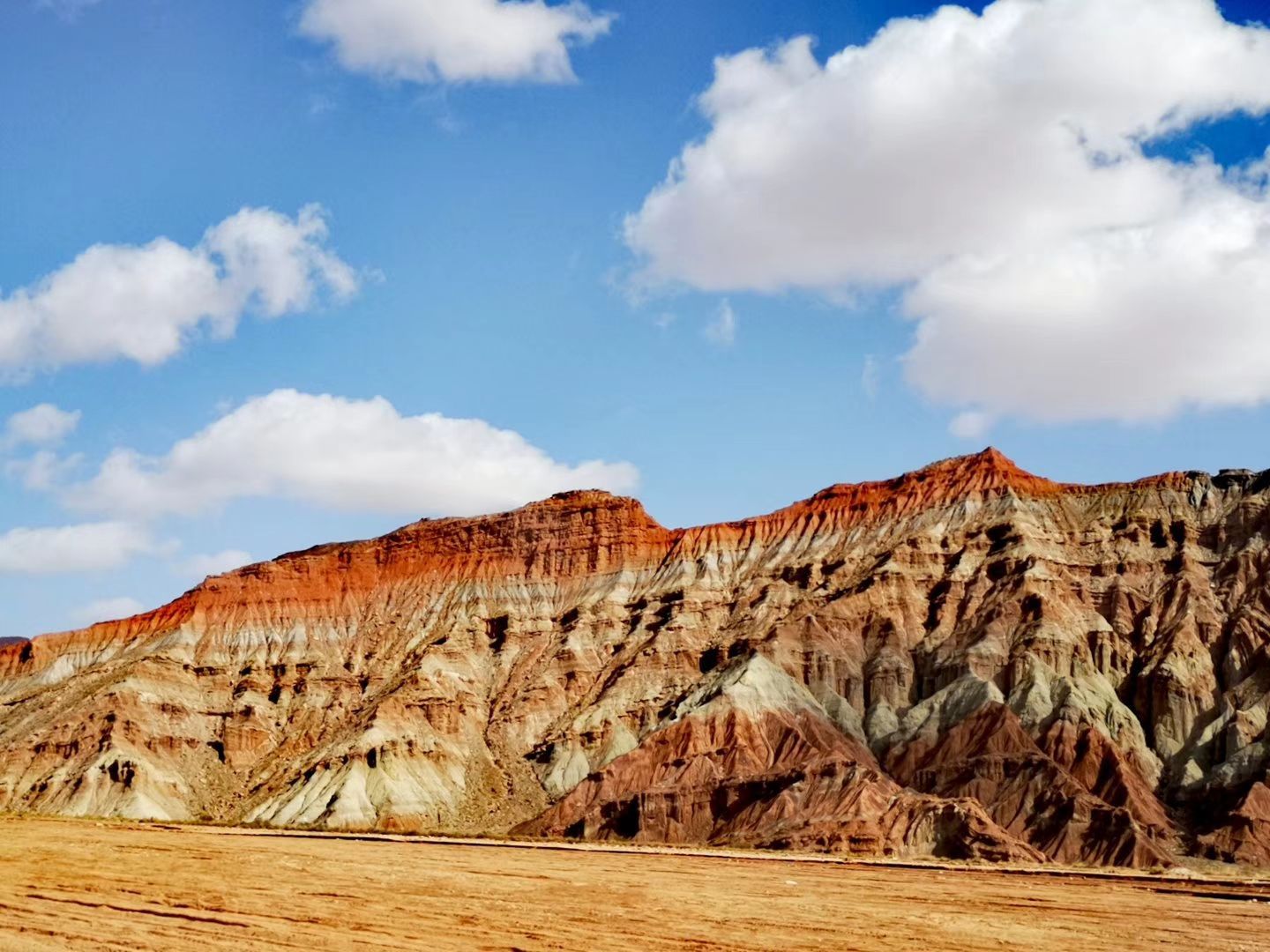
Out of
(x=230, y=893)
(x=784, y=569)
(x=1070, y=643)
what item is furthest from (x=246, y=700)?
(x=230, y=893)

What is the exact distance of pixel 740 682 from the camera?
99.4 m

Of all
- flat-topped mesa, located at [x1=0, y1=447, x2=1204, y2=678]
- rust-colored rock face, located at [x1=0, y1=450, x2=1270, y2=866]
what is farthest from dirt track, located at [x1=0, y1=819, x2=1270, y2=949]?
flat-topped mesa, located at [x1=0, y1=447, x2=1204, y2=678]

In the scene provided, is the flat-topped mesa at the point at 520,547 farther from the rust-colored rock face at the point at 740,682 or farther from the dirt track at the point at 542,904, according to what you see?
the dirt track at the point at 542,904

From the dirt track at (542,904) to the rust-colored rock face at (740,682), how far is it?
79.3 ft

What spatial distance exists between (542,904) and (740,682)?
6171cm

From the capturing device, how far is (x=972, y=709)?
300 ft

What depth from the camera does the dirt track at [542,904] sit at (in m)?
30.9

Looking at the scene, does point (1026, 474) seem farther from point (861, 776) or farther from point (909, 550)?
point (861, 776)

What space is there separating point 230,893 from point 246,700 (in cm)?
8955

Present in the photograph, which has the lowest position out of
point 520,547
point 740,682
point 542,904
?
point 542,904

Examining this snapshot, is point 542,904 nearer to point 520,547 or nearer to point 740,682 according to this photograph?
point 740,682

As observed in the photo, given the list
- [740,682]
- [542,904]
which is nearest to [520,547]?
[740,682]

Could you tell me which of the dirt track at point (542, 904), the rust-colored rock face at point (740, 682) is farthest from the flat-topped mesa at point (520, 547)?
the dirt track at point (542, 904)

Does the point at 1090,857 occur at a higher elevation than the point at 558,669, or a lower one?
lower
